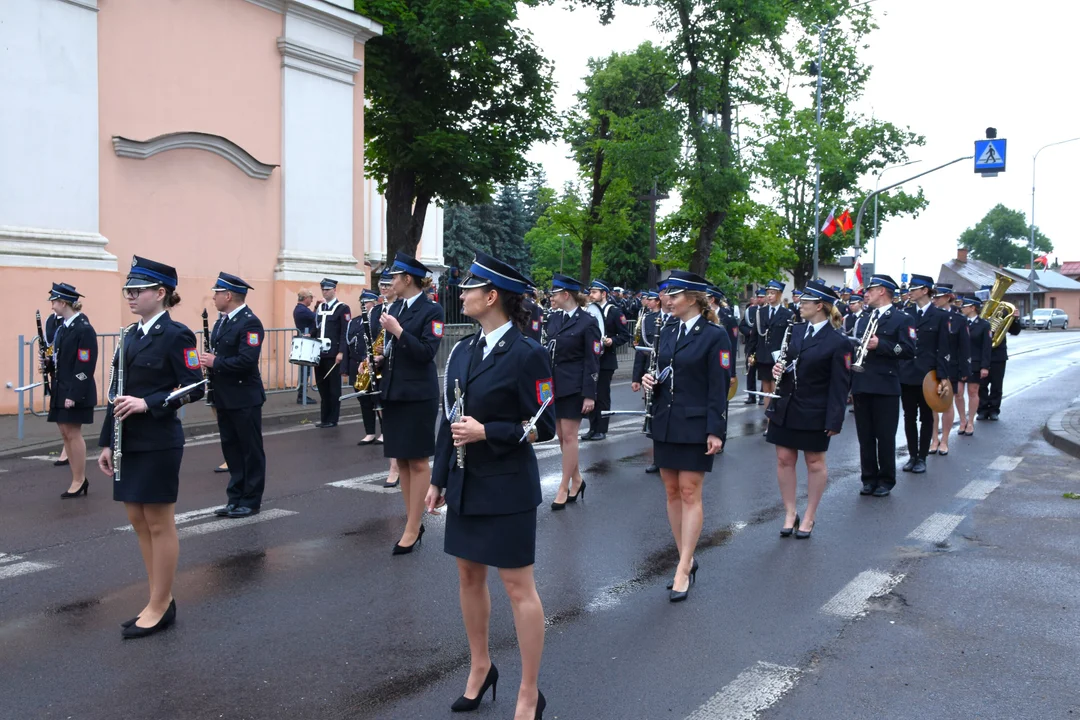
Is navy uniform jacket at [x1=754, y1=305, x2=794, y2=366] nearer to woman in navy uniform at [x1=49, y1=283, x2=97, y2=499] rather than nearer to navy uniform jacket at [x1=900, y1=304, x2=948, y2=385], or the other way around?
navy uniform jacket at [x1=900, y1=304, x2=948, y2=385]

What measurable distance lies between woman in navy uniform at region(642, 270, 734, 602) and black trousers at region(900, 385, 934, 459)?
5424 mm

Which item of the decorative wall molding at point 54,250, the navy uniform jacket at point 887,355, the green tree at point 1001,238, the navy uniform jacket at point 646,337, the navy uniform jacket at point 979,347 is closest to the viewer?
the navy uniform jacket at point 887,355

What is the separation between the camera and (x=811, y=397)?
767 centimetres

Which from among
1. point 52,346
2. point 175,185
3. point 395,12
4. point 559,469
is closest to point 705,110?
point 395,12

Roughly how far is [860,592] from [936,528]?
2.23 metres

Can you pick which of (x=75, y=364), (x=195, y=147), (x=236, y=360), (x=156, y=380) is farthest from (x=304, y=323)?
(x=156, y=380)

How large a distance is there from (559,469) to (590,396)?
1909 millimetres

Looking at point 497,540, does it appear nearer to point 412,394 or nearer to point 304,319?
point 412,394

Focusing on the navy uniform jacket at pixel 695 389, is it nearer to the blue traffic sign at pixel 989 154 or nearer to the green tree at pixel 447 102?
the green tree at pixel 447 102

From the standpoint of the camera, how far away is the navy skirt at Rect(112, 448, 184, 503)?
533 cm

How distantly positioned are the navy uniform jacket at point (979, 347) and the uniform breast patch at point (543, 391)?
11.2 meters

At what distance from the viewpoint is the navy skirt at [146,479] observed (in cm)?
533

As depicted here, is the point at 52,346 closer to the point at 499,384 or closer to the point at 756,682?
the point at 499,384

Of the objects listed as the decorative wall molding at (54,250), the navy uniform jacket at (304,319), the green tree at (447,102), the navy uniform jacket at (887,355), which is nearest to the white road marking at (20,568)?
the navy uniform jacket at (887,355)
